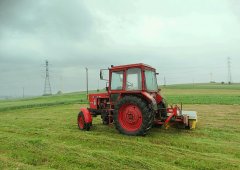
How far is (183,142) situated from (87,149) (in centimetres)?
290

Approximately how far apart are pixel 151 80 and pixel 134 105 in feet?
5.19

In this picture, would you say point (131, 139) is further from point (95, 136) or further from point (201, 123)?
point (201, 123)

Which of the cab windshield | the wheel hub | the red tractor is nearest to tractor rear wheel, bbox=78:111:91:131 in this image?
the red tractor

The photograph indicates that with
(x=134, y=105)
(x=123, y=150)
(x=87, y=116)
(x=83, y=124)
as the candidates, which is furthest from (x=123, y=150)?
(x=83, y=124)

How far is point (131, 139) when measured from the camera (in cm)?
901

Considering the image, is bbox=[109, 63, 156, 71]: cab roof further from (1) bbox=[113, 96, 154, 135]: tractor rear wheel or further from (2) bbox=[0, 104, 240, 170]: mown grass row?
(2) bbox=[0, 104, 240, 170]: mown grass row

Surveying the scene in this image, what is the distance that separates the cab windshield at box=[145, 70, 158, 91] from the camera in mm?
10266

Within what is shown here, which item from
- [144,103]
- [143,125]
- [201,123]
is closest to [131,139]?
[143,125]

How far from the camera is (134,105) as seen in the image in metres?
9.66

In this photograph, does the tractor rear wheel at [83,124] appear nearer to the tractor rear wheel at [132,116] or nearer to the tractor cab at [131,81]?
the tractor cab at [131,81]

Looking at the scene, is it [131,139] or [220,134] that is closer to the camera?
[131,139]

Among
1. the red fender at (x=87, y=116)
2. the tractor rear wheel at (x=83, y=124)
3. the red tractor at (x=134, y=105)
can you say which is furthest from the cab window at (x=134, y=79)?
the tractor rear wheel at (x=83, y=124)

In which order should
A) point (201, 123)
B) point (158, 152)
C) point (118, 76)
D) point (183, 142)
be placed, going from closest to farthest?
point (158, 152) < point (183, 142) < point (118, 76) < point (201, 123)

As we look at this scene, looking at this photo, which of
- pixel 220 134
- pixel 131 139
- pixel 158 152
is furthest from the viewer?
pixel 220 134
